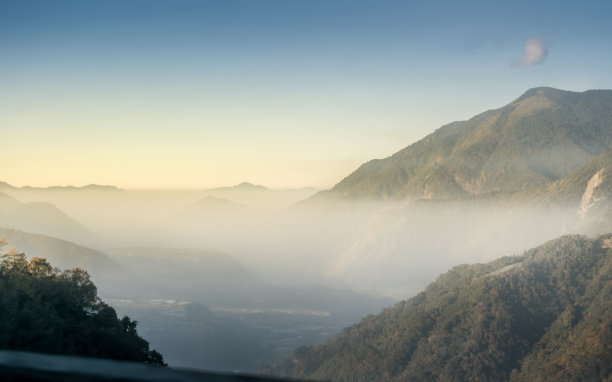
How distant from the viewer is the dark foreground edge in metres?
3.18

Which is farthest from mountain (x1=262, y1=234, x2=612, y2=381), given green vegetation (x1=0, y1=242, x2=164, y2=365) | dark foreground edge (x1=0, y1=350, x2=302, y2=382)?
dark foreground edge (x1=0, y1=350, x2=302, y2=382)

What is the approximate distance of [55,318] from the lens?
87.2 ft

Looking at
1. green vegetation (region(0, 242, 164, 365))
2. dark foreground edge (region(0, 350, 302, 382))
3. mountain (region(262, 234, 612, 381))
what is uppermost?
dark foreground edge (region(0, 350, 302, 382))

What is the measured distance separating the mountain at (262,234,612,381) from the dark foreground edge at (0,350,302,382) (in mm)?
90488

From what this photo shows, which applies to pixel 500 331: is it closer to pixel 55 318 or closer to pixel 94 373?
pixel 55 318

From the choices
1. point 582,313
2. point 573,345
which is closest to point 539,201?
point 582,313

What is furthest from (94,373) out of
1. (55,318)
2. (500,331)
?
(500,331)

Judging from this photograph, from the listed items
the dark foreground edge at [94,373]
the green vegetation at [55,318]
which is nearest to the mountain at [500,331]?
the green vegetation at [55,318]

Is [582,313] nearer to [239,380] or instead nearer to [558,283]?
[558,283]

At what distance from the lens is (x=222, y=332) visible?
17512cm

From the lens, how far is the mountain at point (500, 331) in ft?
294

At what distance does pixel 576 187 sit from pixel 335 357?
109 meters

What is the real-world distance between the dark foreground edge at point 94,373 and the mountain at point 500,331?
90.5 m

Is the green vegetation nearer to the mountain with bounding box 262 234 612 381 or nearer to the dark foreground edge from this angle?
the dark foreground edge
